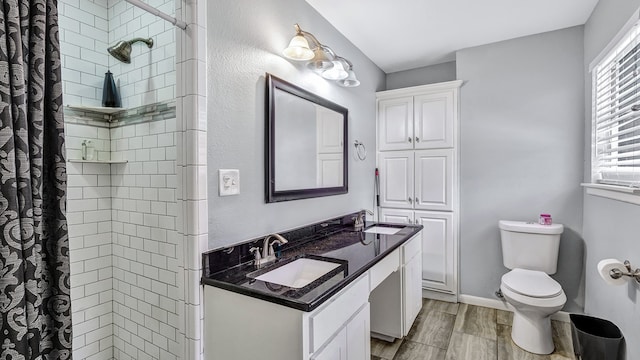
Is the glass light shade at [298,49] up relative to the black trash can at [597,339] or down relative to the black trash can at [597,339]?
up

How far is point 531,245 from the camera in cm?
246

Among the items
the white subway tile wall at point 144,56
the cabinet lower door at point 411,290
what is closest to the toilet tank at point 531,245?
the cabinet lower door at point 411,290

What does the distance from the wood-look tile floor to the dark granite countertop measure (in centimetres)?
80

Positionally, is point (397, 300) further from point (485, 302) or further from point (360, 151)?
point (360, 151)

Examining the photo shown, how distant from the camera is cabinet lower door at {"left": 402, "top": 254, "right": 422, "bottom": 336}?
2.18 m

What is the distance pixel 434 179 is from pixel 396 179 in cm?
38

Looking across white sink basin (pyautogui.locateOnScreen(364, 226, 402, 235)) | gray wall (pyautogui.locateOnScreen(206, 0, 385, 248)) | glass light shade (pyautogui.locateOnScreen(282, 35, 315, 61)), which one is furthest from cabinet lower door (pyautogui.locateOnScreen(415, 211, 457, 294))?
glass light shade (pyautogui.locateOnScreen(282, 35, 315, 61))

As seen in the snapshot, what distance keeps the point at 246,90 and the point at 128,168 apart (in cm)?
83

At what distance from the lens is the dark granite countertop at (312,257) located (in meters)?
1.17

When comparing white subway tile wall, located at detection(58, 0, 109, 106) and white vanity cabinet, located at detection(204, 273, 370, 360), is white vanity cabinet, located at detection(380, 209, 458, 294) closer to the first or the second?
white vanity cabinet, located at detection(204, 273, 370, 360)

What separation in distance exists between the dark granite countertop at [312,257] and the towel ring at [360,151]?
0.77 metres

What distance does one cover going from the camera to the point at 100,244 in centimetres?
180

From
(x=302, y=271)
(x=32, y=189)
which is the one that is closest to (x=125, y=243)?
→ (x=32, y=189)

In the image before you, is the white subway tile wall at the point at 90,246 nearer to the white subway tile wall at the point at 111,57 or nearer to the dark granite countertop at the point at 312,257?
the white subway tile wall at the point at 111,57
